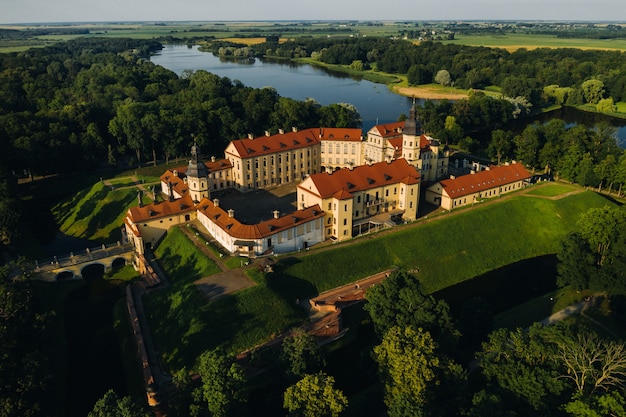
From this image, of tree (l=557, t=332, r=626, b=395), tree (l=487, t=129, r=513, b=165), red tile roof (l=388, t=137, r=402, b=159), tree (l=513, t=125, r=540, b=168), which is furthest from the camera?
tree (l=487, t=129, r=513, b=165)

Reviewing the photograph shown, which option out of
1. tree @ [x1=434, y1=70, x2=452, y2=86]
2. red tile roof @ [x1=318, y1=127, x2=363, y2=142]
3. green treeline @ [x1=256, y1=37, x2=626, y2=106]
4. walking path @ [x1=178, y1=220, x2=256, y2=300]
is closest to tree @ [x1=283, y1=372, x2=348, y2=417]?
walking path @ [x1=178, y1=220, x2=256, y2=300]

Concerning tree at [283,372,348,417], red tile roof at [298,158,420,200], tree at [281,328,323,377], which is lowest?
tree at [281,328,323,377]

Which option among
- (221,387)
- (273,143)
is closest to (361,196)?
(273,143)

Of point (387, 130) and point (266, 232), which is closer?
point (266, 232)

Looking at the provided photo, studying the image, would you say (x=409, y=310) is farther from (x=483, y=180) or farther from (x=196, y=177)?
(x=483, y=180)

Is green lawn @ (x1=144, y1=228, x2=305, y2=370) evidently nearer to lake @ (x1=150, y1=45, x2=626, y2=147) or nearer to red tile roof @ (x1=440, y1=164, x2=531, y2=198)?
red tile roof @ (x1=440, y1=164, x2=531, y2=198)

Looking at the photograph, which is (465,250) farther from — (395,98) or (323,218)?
(395,98)
